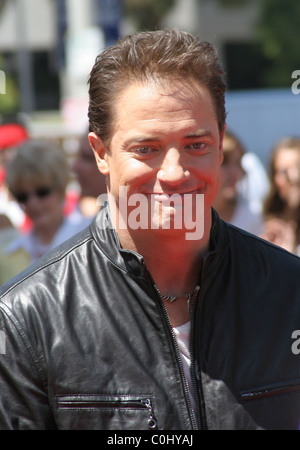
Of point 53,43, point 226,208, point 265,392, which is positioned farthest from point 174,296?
point 53,43

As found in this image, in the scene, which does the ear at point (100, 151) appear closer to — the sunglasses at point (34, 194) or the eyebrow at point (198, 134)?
the eyebrow at point (198, 134)

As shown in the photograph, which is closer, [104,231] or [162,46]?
[162,46]

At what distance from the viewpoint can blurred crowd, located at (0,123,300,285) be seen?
15.3ft

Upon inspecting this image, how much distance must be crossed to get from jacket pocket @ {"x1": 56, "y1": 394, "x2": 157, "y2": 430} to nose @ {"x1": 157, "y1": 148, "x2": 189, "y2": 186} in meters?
0.57

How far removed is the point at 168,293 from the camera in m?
2.14

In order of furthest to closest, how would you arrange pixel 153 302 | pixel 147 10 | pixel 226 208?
pixel 147 10 < pixel 226 208 < pixel 153 302

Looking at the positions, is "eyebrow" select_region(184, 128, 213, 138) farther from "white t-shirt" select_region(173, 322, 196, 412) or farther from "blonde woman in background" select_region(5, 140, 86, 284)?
"blonde woman in background" select_region(5, 140, 86, 284)

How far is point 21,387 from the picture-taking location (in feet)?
6.30

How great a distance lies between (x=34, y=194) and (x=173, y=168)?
113 inches

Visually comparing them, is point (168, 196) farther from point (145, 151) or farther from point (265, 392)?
point (265, 392)

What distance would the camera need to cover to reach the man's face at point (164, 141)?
1962 mm
